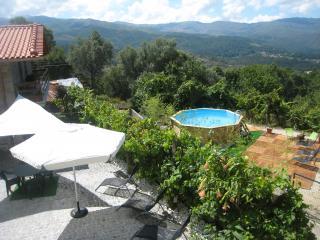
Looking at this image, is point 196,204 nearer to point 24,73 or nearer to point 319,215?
point 319,215

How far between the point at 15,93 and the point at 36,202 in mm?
6435

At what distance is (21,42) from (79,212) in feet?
30.4

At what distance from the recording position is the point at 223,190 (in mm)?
6703

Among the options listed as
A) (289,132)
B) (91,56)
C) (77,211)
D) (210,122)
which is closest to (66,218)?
(77,211)

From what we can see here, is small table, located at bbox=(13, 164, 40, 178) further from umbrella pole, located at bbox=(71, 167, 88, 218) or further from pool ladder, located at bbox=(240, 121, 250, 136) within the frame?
pool ladder, located at bbox=(240, 121, 250, 136)

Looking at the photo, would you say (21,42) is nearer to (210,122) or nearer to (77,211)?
(77,211)

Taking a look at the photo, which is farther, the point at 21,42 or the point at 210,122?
the point at 210,122

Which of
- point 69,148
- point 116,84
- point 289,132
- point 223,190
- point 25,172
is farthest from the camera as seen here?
point 116,84

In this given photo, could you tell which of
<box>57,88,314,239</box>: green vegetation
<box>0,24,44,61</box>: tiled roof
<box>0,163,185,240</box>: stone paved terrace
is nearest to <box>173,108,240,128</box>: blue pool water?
<box>0,24,44,61</box>: tiled roof

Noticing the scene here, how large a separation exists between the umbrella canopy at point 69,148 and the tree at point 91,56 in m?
31.9

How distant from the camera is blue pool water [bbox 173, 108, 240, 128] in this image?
22.2 meters

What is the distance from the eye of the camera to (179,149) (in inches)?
334

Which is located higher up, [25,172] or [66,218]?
[25,172]

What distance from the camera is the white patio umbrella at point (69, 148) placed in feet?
22.0
